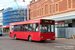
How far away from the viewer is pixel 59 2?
31422mm

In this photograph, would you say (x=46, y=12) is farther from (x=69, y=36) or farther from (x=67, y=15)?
(x=69, y=36)

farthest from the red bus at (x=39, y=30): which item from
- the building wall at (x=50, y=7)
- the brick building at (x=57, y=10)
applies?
the building wall at (x=50, y=7)

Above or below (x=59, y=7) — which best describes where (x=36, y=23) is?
below

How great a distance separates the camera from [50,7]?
115 feet

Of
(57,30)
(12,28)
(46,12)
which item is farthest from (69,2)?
(12,28)

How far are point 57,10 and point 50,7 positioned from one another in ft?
10.0

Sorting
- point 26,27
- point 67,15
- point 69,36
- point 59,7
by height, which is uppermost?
point 59,7

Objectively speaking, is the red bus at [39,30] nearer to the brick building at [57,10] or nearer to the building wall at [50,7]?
the brick building at [57,10]

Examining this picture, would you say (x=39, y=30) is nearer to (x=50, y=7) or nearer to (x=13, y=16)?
(x=50, y=7)

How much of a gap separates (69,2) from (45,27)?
14371 mm

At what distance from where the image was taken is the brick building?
1084 inches

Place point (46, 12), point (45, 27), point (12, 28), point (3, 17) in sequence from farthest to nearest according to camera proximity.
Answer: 1. point (3, 17)
2. point (46, 12)
3. point (12, 28)
4. point (45, 27)

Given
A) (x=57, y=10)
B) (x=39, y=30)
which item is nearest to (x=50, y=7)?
(x=57, y=10)

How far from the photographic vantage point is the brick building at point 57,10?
27531 mm
